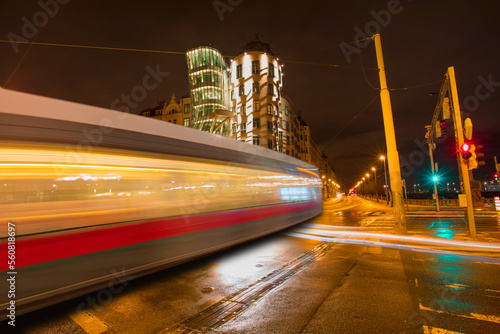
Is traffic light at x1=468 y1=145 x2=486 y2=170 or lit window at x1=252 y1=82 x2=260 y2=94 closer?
traffic light at x1=468 y1=145 x2=486 y2=170

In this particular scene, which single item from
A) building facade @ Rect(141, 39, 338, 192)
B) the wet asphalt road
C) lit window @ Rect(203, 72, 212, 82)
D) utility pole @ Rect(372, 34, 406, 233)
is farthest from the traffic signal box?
lit window @ Rect(203, 72, 212, 82)

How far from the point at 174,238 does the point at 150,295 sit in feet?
3.62

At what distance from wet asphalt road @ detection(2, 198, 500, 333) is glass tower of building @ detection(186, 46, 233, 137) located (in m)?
40.6

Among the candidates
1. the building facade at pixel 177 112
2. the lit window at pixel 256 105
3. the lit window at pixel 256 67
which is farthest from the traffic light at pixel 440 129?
the building facade at pixel 177 112

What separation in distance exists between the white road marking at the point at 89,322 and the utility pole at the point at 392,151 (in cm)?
1027

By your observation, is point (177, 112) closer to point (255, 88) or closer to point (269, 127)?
point (255, 88)

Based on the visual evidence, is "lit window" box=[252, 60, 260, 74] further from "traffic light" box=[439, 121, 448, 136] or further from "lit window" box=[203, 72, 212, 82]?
"traffic light" box=[439, 121, 448, 136]

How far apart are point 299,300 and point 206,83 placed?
45299mm

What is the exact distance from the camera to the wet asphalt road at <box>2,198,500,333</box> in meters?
3.51

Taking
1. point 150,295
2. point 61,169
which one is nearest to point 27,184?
point 61,169

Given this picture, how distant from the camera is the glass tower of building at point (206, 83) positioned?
45562 millimetres

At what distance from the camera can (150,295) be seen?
4676mm

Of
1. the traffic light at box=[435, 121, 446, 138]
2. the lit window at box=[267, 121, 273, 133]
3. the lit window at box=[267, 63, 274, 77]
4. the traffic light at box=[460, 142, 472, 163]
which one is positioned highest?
the lit window at box=[267, 63, 274, 77]

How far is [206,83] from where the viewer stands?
4572cm
